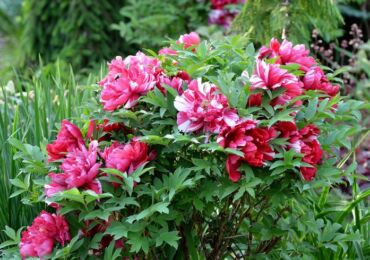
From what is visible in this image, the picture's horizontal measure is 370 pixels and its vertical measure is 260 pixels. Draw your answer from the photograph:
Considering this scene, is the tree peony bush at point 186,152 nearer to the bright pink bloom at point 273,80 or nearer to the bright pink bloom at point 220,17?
the bright pink bloom at point 273,80

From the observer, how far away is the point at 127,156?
80.4 inches

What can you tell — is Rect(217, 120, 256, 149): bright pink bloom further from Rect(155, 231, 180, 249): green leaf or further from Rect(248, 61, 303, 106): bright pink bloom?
Rect(155, 231, 180, 249): green leaf

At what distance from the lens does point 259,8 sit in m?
3.84

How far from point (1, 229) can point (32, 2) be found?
417 cm

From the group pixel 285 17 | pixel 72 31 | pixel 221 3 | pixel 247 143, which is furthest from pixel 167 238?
pixel 72 31

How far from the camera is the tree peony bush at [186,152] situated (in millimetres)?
2006

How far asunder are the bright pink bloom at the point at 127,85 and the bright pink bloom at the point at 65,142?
0.44 feet

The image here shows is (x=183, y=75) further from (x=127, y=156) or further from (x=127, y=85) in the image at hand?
(x=127, y=156)

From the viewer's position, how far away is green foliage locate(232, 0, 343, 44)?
374 centimetres

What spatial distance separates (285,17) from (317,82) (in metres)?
1.55

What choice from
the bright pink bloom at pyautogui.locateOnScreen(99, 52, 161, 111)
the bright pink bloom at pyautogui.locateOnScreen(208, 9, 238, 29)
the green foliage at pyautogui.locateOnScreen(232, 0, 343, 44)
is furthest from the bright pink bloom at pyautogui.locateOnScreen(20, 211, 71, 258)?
the bright pink bloom at pyautogui.locateOnScreen(208, 9, 238, 29)

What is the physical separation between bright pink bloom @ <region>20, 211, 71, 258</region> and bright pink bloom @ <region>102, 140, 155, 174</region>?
0.26 meters

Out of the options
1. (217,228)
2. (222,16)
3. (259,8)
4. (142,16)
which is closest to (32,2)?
(142,16)

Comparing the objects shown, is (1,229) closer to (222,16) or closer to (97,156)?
(97,156)
